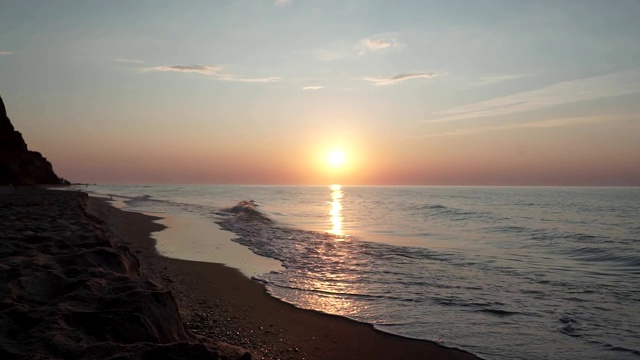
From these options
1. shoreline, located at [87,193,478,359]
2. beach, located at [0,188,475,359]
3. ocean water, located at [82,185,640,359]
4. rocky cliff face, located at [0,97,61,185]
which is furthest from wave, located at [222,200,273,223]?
rocky cliff face, located at [0,97,61,185]

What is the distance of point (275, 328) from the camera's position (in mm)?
7488

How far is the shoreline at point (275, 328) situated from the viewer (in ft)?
21.7

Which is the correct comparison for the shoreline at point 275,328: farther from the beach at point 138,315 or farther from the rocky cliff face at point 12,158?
the rocky cliff face at point 12,158

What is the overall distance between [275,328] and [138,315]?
344 cm

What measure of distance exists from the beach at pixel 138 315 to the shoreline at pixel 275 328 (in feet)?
0.06

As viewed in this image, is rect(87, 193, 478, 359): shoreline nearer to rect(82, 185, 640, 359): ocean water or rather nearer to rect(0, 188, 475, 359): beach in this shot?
rect(0, 188, 475, 359): beach

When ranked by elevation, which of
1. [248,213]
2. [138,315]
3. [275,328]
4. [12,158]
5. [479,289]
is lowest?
[248,213]

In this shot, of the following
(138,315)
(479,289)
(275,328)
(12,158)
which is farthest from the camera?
(12,158)

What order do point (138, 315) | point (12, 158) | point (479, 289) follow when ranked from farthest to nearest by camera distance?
point (12, 158) → point (479, 289) → point (138, 315)

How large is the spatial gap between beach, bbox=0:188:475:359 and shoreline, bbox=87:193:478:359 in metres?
0.02

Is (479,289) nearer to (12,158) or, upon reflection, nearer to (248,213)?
(248,213)

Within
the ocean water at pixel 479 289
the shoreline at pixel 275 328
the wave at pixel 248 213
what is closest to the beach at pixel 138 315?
the shoreline at pixel 275 328

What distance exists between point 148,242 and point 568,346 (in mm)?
15756

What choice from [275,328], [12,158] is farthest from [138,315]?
[12,158]
